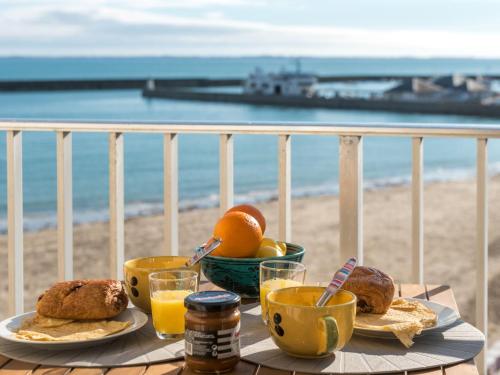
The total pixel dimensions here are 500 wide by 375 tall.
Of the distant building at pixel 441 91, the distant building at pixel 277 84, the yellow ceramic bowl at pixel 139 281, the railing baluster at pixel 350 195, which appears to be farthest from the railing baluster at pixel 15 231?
the distant building at pixel 277 84

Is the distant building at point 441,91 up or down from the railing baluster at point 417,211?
up

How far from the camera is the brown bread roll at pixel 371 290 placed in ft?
3.97

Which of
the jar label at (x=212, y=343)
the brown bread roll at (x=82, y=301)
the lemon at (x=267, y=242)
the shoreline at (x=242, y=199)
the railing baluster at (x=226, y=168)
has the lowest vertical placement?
the shoreline at (x=242, y=199)

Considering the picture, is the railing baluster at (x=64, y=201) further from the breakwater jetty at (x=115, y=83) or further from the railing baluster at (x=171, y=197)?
the breakwater jetty at (x=115, y=83)

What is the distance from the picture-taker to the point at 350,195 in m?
2.28

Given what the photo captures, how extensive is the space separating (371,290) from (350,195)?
1.08m

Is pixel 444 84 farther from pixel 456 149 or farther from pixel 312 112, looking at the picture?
pixel 456 149

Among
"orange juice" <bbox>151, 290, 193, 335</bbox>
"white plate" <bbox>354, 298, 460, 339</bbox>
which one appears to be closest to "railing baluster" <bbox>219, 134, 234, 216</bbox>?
"white plate" <bbox>354, 298, 460, 339</bbox>

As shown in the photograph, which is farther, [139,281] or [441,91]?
[441,91]

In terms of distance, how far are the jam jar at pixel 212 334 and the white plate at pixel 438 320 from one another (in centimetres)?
23

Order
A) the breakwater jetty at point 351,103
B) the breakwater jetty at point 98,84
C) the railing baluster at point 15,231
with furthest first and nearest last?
the breakwater jetty at point 98,84, the breakwater jetty at point 351,103, the railing baluster at point 15,231

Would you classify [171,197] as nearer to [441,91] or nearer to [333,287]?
[333,287]

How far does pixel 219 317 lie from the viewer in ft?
3.23

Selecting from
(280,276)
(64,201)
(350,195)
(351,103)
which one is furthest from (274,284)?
(351,103)
